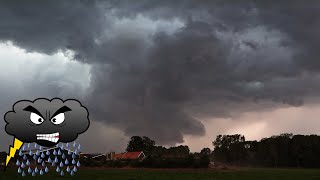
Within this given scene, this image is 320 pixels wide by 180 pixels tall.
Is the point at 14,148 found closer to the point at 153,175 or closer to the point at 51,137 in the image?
the point at 51,137

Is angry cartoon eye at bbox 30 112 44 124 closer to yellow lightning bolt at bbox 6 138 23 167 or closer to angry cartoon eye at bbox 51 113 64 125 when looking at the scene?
angry cartoon eye at bbox 51 113 64 125

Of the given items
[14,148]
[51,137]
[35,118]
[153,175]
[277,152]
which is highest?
[277,152]

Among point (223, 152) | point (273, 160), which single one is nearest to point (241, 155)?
point (223, 152)

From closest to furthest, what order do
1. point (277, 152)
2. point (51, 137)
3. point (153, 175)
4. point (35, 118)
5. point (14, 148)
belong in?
point (35, 118) < point (51, 137) < point (14, 148) < point (153, 175) < point (277, 152)

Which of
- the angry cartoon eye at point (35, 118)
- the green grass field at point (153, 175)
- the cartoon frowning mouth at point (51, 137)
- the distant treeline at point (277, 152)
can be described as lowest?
the green grass field at point (153, 175)

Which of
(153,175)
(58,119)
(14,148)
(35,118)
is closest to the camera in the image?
(35,118)

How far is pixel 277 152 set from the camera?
146 meters

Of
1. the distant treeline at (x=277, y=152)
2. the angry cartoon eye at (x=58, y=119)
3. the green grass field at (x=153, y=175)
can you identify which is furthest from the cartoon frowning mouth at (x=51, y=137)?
the distant treeline at (x=277, y=152)

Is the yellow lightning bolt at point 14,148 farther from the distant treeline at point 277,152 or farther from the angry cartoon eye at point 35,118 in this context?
the distant treeline at point 277,152

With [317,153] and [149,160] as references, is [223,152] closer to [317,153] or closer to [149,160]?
[317,153]

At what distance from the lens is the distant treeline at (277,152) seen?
13500 cm

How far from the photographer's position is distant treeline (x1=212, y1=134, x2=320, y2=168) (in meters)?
135

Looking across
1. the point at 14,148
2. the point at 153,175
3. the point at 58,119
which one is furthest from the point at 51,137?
the point at 153,175

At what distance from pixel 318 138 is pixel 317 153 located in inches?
854
